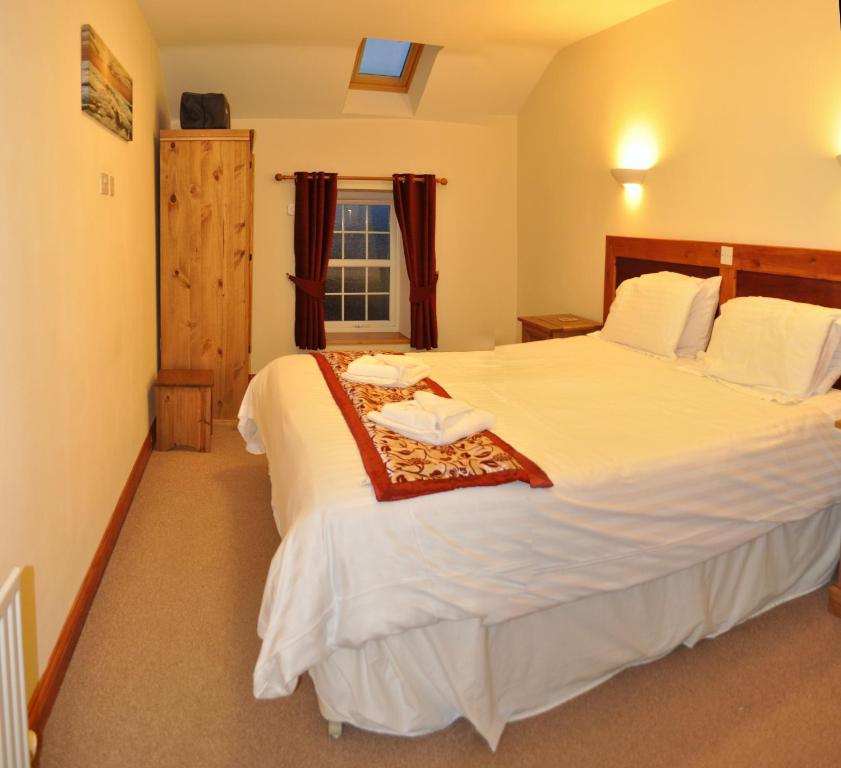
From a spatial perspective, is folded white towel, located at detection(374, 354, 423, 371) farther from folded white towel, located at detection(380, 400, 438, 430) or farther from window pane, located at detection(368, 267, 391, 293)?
window pane, located at detection(368, 267, 391, 293)

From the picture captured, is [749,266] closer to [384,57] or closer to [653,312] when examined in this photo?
[653,312]

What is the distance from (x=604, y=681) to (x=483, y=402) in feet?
3.41

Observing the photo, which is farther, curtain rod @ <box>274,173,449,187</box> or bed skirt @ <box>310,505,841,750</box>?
curtain rod @ <box>274,173,449,187</box>

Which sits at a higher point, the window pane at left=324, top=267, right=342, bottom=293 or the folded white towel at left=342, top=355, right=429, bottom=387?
the window pane at left=324, top=267, right=342, bottom=293

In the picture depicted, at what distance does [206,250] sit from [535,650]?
3.29 meters

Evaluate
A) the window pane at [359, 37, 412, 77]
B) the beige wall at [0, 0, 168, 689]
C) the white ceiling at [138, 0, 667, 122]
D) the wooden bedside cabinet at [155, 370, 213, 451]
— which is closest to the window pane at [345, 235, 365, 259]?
the white ceiling at [138, 0, 667, 122]

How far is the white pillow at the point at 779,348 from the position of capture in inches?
118

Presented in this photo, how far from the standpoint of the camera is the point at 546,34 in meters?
4.84

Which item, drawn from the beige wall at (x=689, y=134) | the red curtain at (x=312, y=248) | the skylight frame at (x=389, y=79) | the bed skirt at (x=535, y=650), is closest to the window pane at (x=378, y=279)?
the red curtain at (x=312, y=248)

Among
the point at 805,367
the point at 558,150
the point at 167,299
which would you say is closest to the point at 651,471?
the point at 805,367

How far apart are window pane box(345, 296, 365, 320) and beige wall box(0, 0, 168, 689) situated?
2.62 m

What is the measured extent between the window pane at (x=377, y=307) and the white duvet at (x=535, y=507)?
10.1 feet

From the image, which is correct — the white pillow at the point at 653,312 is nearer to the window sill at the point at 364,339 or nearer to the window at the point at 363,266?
A: the window sill at the point at 364,339

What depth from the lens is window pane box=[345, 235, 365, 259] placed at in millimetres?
6105
